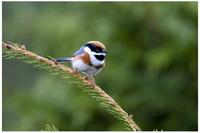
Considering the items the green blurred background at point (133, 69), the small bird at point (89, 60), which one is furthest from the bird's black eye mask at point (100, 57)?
the green blurred background at point (133, 69)

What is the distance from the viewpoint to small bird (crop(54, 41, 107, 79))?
2.15 meters

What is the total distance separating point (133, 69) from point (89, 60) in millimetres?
1908

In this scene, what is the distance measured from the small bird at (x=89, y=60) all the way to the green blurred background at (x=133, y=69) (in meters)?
1.73

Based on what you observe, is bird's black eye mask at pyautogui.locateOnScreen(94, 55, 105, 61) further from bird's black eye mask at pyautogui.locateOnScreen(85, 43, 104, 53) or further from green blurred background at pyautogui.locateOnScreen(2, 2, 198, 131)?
green blurred background at pyautogui.locateOnScreen(2, 2, 198, 131)

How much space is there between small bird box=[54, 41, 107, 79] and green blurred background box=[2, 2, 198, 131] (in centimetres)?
173

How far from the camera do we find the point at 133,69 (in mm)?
4168

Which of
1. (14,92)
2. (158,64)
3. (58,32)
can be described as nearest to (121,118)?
(158,64)

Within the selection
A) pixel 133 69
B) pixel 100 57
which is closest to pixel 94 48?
pixel 100 57

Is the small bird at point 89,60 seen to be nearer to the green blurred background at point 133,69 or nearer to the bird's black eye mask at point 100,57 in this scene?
the bird's black eye mask at point 100,57

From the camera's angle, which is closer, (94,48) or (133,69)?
(94,48)

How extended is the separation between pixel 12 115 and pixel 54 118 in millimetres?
832

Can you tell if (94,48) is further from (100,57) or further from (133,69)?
(133,69)

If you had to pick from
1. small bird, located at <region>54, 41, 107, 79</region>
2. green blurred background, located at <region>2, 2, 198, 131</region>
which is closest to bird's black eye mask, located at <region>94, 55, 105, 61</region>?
small bird, located at <region>54, 41, 107, 79</region>

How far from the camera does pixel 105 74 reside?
163 inches
